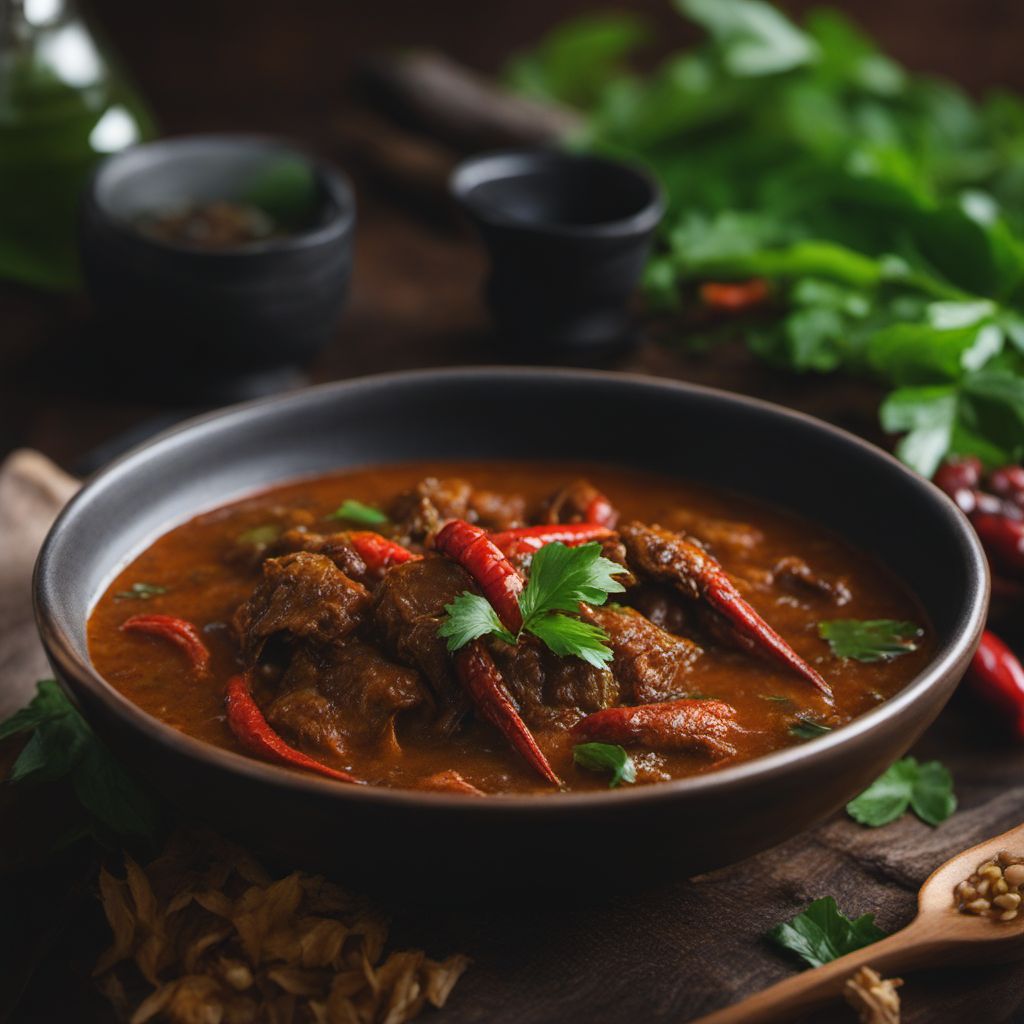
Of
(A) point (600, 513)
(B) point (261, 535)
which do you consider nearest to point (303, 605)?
(B) point (261, 535)

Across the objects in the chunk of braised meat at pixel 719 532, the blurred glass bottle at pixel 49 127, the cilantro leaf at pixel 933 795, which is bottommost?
the cilantro leaf at pixel 933 795

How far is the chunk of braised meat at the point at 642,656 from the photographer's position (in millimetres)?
3400

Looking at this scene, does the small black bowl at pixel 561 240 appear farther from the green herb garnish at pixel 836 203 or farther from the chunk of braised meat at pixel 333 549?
the chunk of braised meat at pixel 333 549

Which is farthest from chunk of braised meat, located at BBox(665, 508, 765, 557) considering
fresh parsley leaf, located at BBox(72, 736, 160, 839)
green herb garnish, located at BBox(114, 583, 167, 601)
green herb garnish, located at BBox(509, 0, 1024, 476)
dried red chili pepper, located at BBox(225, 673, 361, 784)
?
fresh parsley leaf, located at BBox(72, 736, 160, 839)

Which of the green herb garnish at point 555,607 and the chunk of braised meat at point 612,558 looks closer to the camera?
the green herb garnish at point 555,607

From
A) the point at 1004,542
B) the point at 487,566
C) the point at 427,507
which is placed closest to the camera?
the point at 487,566

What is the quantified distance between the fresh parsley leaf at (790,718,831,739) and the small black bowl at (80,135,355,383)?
3.47 metres

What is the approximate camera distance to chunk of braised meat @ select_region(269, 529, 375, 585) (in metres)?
3.74

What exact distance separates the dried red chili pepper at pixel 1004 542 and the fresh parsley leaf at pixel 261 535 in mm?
2295

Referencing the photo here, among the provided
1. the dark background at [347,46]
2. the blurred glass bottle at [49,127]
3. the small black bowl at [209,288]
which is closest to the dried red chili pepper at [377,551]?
the small black bowl at [209,288]

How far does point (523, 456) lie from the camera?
466 cm

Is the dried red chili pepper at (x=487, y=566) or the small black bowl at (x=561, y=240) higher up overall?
the dried red chili pepper at (x=487, y=566)

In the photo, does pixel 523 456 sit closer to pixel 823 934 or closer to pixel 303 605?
pixel 303 605

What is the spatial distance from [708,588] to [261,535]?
1.38 meters
